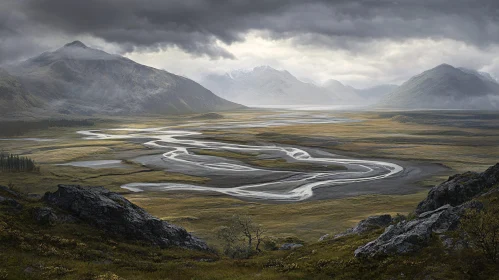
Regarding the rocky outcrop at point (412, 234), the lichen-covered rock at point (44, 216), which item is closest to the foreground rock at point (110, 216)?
the lichen-covered rock at point (44, 216)

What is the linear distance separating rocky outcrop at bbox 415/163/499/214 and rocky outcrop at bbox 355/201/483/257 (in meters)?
15.6

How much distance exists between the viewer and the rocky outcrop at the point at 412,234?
3966 cm

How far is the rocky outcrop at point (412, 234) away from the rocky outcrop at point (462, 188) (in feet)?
51.1

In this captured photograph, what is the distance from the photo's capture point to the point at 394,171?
177750mm

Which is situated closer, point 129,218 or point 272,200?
point 129,218

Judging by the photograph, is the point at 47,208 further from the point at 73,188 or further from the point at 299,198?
the point at 299,198

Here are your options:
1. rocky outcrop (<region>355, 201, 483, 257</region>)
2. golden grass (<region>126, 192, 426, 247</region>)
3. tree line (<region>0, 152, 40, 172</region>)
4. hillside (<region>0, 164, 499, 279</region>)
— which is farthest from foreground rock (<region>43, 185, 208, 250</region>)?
tree line (<region>0, 152, 40, 172</region>)

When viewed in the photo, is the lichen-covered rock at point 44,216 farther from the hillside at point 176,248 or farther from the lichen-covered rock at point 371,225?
the lichen-covered rock at point 371,225

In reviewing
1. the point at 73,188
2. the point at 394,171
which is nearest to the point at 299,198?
the point at 394,171

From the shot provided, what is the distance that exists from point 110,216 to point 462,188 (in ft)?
186

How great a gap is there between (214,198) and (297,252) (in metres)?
81.9

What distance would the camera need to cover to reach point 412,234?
133 ft

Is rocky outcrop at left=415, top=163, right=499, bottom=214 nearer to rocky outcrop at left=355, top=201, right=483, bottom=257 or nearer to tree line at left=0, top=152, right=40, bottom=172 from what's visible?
rocky outcrop at left=355, top=201, right=483, bottom=257

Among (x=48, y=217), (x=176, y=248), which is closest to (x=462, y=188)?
(x=176, y=248)
